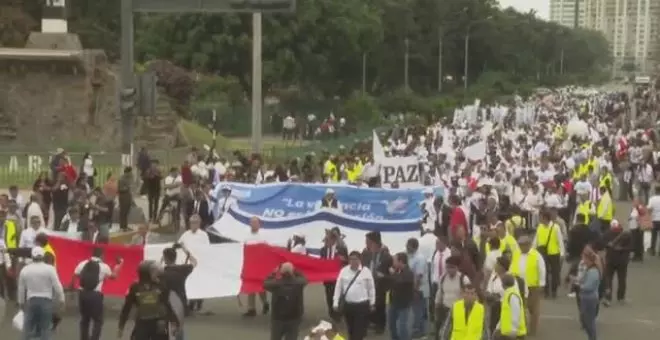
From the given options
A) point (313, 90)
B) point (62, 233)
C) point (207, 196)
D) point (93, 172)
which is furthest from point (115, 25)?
point (62, 233)

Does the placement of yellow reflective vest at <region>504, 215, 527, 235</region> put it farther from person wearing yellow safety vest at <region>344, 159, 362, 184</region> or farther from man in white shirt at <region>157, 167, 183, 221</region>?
man in white shirt at <region>157, 167, 183, 221</region>

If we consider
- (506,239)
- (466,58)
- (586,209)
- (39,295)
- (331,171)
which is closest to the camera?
(39,295)

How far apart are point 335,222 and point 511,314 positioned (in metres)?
6.13

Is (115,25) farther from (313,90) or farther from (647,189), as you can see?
(647,189)

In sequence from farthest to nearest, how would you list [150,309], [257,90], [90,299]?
1. [257,90]
2. [90,299]
3. [150,309]

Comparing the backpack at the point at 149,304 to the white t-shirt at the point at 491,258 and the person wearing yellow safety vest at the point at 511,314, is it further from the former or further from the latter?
the white t-shirt at the point at 491,258

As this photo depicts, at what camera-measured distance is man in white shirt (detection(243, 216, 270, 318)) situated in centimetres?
1880

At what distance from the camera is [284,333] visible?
1551cm

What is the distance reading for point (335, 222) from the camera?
20500mm

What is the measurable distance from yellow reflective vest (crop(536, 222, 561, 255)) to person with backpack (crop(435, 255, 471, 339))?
4273 millimetres

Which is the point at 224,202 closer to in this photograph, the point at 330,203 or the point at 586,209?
the point at 330,203

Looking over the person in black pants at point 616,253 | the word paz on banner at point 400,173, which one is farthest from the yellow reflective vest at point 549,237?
the word paz on banner at point 400,173

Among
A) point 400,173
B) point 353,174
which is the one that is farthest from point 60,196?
point 353,174

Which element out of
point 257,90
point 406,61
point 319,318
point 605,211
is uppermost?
point 406,61
